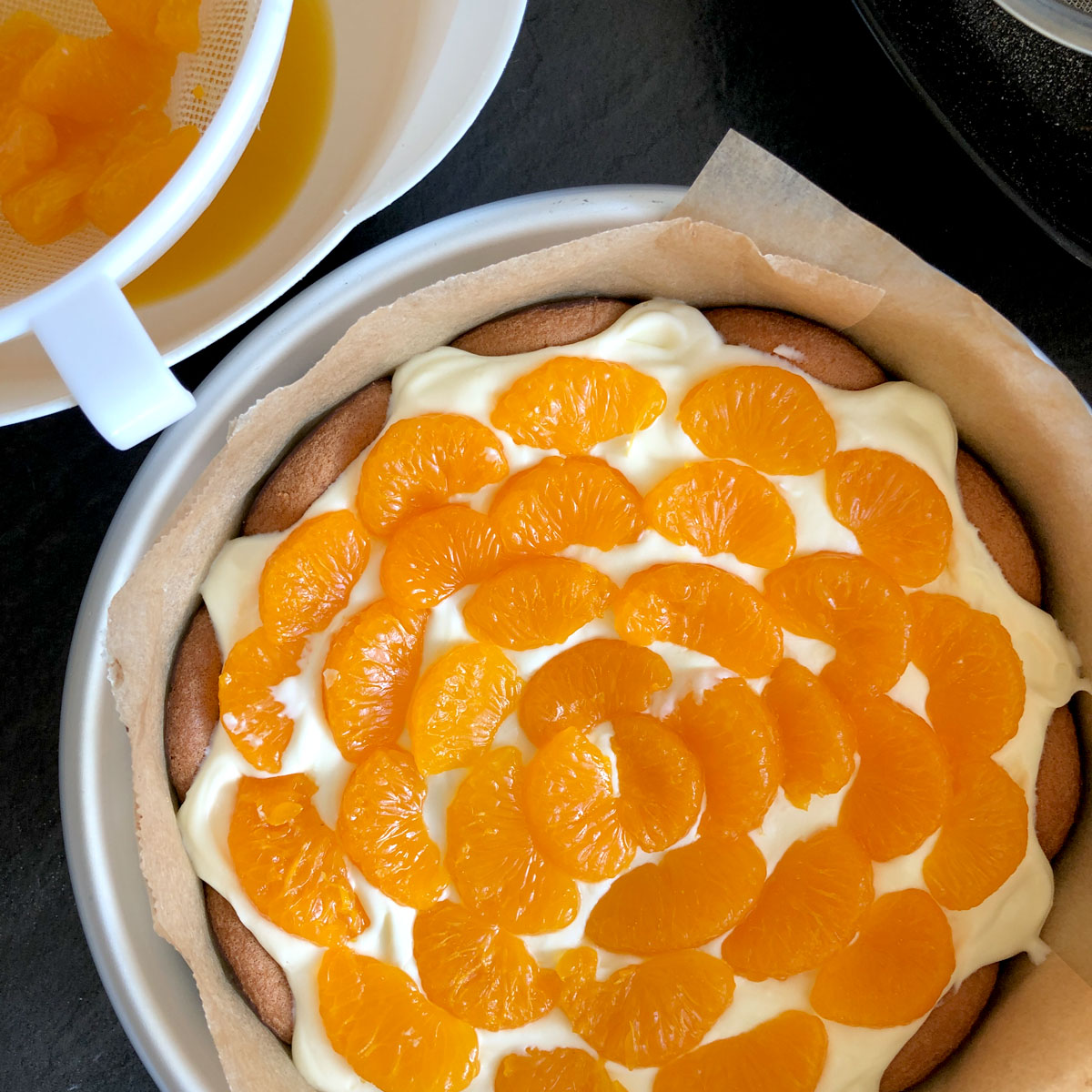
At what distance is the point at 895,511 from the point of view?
1.59m

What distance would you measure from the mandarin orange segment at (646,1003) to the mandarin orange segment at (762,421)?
75cm

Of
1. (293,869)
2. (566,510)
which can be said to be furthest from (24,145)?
(293,869)

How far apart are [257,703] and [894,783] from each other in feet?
3.12

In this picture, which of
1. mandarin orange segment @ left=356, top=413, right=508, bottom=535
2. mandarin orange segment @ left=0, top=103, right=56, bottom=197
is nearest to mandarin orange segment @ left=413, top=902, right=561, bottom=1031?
mandarin orange segment @ left=356, top=413, right=508, bottom=535

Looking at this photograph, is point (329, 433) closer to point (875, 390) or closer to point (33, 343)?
point (33, 343)

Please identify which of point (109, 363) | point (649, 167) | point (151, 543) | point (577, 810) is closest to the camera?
point (109, 363)

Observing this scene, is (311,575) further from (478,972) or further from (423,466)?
(478,972)

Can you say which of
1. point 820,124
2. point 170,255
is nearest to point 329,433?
point 170,255

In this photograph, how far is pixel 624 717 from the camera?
5.08ft

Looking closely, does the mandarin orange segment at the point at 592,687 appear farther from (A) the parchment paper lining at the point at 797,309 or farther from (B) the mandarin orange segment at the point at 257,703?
(A) the parchment paper lining at the point at 797,309

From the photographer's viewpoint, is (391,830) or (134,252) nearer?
(134,252)

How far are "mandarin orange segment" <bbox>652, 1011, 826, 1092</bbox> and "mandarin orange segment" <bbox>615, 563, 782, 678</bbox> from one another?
1.72ft

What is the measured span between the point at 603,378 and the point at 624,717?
51cm

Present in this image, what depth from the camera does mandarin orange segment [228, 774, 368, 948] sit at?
1.53 metres
